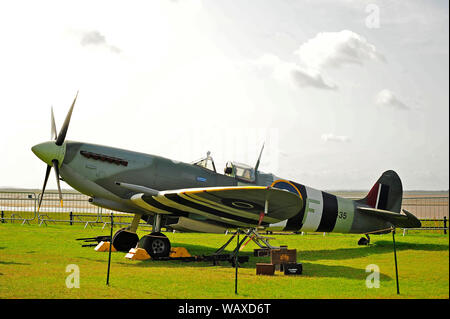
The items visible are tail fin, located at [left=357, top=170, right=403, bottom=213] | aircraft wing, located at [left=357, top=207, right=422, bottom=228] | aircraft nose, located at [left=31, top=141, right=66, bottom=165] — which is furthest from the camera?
tail fin, located at [left=357, top=170, right=403, bottom=213]

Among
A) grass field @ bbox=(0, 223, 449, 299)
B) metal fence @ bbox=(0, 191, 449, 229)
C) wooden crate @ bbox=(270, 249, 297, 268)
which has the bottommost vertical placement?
grass field @ bbox=(0, 223, 449, 299)

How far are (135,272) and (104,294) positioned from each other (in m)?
1.98

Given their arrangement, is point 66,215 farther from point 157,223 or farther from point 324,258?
point 324,258

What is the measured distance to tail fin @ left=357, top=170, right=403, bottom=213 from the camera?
45.2ft

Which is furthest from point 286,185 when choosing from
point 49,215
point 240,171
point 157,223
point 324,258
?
point 49,215

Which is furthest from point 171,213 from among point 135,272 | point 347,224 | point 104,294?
point 347,224

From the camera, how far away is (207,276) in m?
7.52

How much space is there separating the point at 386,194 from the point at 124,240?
8625 millimetres

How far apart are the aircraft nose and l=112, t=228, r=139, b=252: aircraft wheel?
2752 millimetres

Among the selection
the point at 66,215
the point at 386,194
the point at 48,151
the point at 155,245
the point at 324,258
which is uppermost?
the point at 48,151

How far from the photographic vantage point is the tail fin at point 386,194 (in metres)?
13.8

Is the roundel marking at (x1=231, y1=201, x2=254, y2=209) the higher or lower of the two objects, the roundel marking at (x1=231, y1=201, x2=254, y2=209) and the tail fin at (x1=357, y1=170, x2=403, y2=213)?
the lower

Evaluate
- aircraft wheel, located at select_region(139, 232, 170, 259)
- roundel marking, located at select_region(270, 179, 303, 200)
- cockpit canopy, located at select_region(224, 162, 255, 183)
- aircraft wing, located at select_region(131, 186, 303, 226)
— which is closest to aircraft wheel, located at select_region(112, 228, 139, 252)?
aircraft wing, located at select_region(131, 186, 303, 226)

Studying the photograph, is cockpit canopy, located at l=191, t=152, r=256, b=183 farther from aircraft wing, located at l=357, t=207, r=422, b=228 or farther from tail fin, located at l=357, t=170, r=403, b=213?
tail fin, located at l=357, t=170, r=403, b=213
